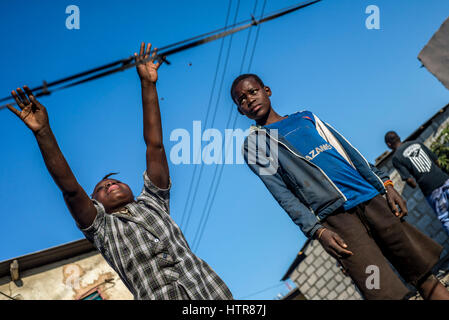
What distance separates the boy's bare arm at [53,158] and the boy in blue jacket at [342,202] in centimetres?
139

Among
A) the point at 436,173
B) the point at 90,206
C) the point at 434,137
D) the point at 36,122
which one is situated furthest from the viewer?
the point at 434,137

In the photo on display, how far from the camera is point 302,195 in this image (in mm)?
2721

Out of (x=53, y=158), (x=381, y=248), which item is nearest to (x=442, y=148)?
(x=381, y=248)

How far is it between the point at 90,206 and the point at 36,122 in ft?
2.13

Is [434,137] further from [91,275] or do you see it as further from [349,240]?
[91,275]

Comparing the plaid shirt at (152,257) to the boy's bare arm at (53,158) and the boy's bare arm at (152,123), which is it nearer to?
the boy's bare arm at (53,158)

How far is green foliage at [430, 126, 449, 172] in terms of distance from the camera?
7264 millimetres

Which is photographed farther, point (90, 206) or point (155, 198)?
point (155, 198)

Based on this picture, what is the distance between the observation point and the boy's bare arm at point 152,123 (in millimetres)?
2656

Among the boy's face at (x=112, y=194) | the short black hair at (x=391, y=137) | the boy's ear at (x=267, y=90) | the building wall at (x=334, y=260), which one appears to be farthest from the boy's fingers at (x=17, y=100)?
the building wall at (x=334, y=260)

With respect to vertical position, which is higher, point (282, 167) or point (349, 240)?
point (282, 167)

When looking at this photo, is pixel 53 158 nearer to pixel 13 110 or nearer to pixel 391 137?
pixel 13 110

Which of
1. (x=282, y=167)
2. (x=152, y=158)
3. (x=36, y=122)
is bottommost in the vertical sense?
(x=282, y=167)

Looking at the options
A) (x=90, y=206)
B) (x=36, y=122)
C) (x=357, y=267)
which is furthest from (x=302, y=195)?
(x=36, y=122)
